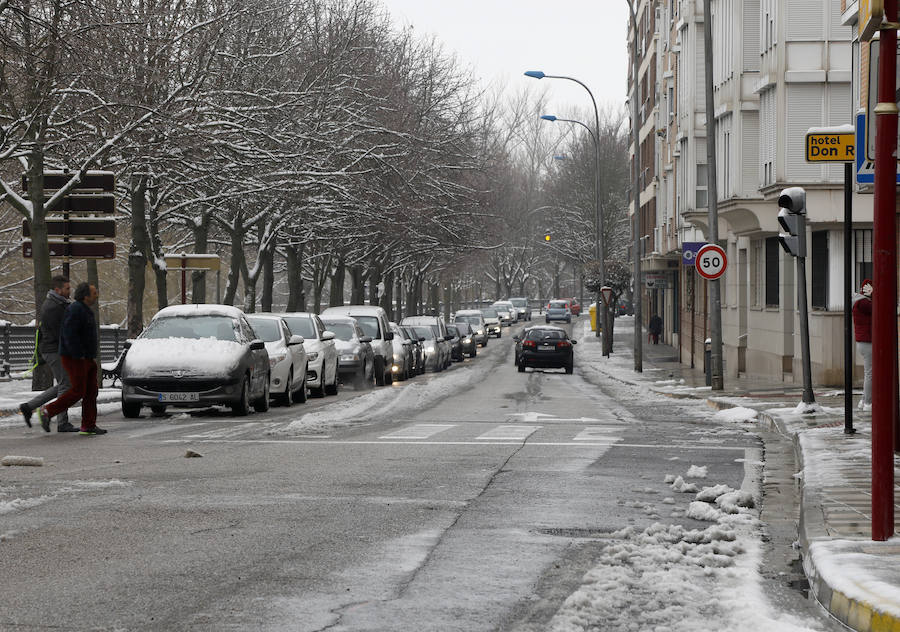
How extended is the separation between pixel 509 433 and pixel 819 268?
51.5 feet

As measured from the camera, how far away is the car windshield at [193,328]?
2067 centimetres

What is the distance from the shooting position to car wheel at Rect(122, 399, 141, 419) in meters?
19.7

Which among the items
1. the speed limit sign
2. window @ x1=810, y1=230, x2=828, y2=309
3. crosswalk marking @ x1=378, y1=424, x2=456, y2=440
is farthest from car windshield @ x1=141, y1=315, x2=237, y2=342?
→ window @ x1=810, y1=230, x2=828, y2=309

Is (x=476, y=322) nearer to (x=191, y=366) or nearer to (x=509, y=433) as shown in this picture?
(x=191, y=366)

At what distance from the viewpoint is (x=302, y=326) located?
92.8 ft

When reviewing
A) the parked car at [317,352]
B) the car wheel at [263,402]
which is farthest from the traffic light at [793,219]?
the parked car at [317,352]

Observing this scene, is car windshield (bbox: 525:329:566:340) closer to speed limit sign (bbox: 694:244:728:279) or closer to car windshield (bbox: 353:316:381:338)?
car windshield (bbox: 353:316:381:338)

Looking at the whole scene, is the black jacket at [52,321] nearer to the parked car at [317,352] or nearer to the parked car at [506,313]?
the parked car at [317,352]

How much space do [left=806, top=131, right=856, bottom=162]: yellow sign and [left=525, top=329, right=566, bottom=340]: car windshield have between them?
102 ft

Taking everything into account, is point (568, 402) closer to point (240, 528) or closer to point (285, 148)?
point (285, 148)

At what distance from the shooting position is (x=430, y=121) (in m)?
50.6

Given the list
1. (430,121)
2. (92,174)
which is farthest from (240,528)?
(430,121)

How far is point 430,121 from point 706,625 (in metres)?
45.2

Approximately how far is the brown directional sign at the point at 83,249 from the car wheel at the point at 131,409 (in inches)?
169
